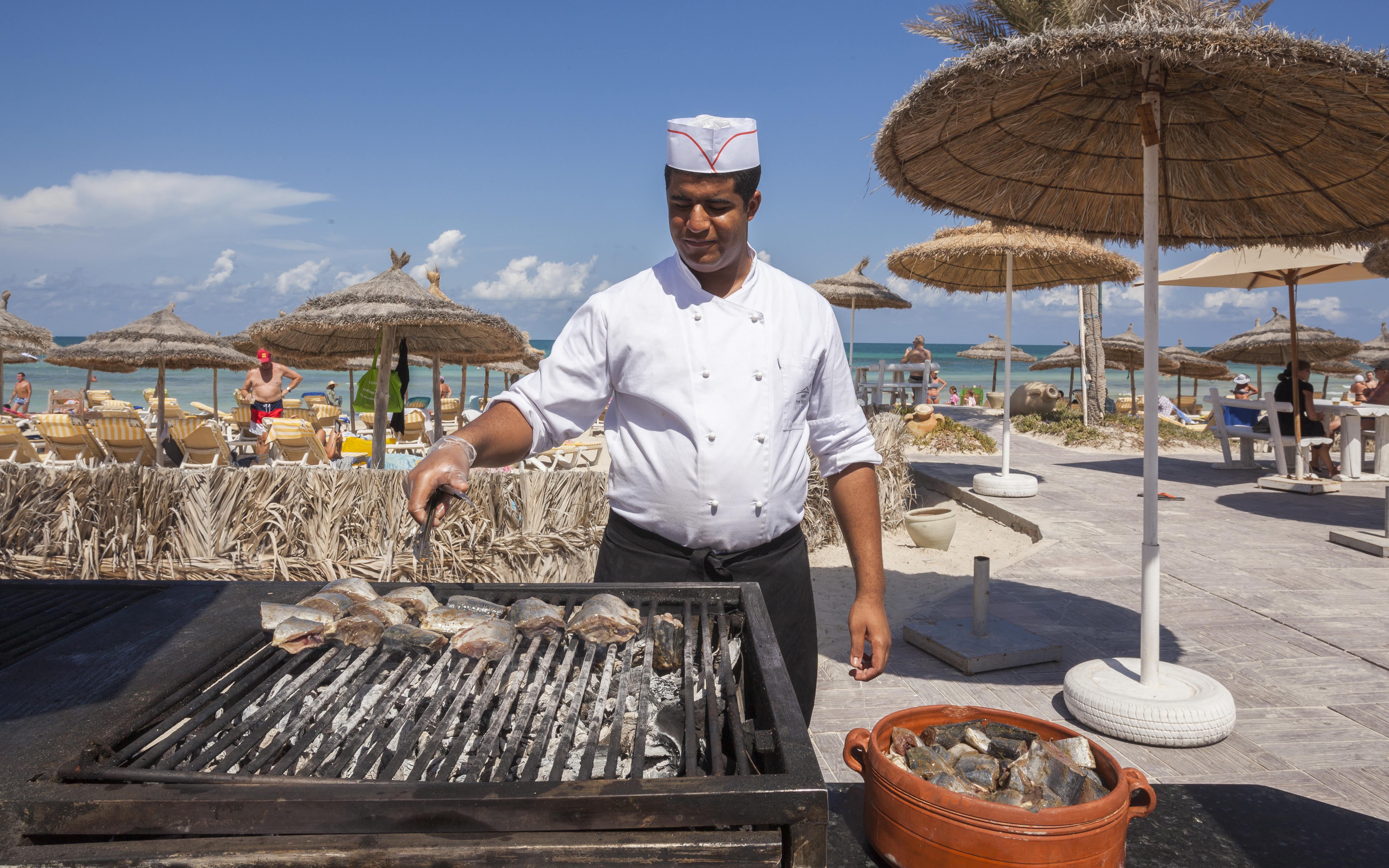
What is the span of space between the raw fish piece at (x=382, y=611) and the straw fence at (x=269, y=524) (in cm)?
237

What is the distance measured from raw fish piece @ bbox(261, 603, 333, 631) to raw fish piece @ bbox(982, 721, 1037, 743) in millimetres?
1470

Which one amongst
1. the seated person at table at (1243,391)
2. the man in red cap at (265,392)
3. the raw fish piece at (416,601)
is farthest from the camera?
the seated person at table at (1243,391)

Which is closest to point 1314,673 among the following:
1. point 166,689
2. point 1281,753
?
point 1281,753

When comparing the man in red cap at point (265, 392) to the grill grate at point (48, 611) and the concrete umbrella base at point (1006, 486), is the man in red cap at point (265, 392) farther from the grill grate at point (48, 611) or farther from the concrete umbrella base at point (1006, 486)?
the grill grate at point (48, 611)

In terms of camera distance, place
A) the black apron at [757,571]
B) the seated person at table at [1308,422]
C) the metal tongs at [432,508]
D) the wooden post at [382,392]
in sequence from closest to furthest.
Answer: the metal tongs at [432,508] < the black apron at [757,571] < the wooden post at [382,392] < the seated person at table at [1308,422]

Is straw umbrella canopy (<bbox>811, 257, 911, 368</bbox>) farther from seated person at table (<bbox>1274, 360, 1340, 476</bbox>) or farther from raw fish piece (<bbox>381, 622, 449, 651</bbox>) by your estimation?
raw fish piece (<bbox>381, 622, 449, 651</bbox>)

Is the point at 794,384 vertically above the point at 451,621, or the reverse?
the point at 794,384

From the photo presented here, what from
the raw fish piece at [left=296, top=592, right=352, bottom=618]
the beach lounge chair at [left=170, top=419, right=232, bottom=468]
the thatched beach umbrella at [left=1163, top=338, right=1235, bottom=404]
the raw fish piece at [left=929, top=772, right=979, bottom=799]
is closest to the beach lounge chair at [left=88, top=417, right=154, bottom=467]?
the beach lounge chair at [left=170, top=419, right=232, bottom=468]

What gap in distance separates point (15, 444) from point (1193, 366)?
1083 inches

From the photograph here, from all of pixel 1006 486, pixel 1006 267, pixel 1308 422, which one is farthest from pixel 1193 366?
pixel 1006 486

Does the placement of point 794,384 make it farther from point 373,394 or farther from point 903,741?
point 373,394

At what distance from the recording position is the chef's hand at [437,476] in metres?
1.43

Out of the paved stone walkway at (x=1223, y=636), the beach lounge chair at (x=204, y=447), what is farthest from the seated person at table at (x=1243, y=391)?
the beach lounge chair at (x=204, y=447)

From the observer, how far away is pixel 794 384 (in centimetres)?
206
